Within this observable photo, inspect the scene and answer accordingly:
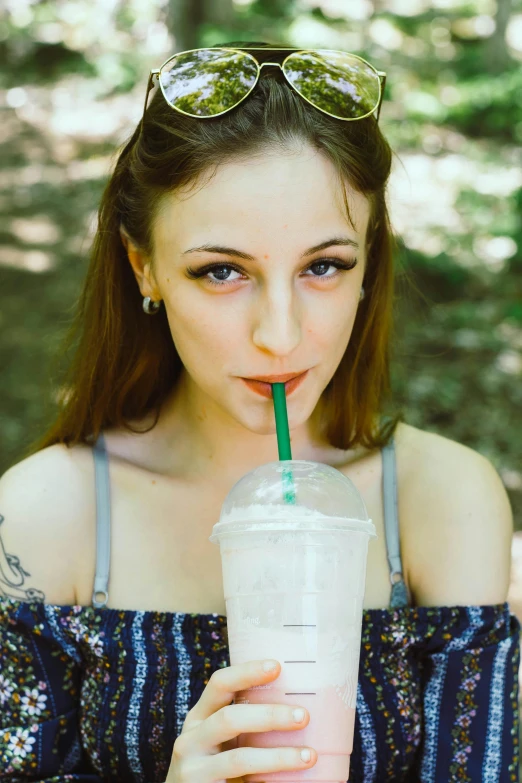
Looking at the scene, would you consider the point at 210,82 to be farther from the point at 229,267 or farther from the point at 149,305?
the point at 149,305

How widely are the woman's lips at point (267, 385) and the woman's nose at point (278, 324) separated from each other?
0.10 metres

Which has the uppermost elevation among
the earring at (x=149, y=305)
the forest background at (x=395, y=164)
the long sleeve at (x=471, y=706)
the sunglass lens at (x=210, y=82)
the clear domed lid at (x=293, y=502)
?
the forest background at (x=395, y=164)

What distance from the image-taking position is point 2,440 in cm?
500

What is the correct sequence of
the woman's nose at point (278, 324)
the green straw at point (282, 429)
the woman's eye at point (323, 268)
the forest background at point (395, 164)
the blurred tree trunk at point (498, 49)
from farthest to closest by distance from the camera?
the blurred tree trunk at point (498, 49) → the forest background at point (395, 164) → the woman's eye at point (323, 268) → the woman's nose at point (278, 324) → the green straw at point (282, 429)

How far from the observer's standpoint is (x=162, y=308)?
2.17 meters

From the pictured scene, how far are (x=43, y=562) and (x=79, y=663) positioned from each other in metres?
0.23

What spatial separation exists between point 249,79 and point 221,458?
2.72ft

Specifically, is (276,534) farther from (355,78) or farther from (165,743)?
(355,78)

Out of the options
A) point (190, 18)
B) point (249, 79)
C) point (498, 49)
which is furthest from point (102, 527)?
point (498, 49)

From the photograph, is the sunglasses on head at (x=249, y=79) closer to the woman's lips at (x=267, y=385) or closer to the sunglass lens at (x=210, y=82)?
the sunglass lens at (x=210, y=82)

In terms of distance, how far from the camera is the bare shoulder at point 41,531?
1.94 meters

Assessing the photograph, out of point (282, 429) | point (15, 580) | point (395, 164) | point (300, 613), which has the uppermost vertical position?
point (395, 164)

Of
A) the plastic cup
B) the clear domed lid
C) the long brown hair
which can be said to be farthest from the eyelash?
the plastic cup

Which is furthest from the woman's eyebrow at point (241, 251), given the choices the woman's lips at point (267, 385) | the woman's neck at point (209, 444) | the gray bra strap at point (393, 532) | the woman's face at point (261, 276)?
the gray bra strap at point (393, 532)
